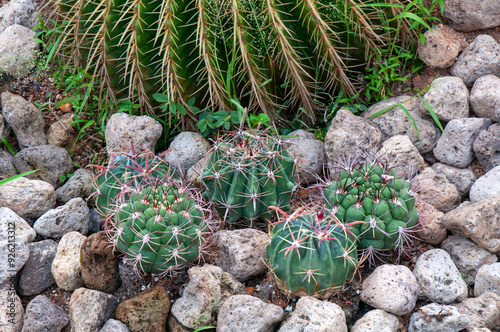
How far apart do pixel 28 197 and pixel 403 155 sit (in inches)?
87.7

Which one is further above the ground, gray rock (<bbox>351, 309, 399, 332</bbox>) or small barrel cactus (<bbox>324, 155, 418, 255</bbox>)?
small barrel cactus (<bbox>324, 155, 418, 255</bbox>)

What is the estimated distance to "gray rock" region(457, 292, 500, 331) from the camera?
2318 mm

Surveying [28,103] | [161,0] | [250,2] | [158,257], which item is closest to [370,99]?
[250,2]

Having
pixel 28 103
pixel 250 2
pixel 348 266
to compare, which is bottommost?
pixel 348 266

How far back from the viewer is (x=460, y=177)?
3.05m

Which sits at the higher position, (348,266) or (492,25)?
(492,25)

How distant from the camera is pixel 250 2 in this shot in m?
3.02

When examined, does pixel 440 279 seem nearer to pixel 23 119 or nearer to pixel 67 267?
pixel 67 267

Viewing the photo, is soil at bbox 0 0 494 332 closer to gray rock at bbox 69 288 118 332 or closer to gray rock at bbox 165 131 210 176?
gray rock at bbox 69 288 118 332

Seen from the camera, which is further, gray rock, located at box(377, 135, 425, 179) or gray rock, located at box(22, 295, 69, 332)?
gray rock, located at box(377, 135, 425, 179)

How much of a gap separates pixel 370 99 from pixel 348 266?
1596 millimetres

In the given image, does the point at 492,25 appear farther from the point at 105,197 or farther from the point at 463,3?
the point at 105,197

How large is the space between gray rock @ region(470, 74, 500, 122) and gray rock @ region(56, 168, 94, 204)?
8.15 feet

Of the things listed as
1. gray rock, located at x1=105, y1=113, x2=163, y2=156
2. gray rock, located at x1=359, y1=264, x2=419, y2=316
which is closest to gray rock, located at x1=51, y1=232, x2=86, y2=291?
gray rock, located at x1=105, y1=113, x2=163, y2=156
